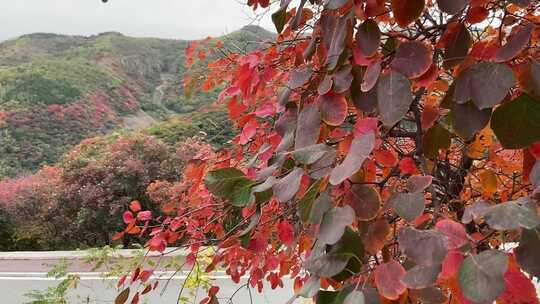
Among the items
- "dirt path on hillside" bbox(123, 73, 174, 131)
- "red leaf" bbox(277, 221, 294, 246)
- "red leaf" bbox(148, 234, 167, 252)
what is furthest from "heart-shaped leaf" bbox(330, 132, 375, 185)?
"dirt path on hillside" bbox(123, 73, 174, 131)

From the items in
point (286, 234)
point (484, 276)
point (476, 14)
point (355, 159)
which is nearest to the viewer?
point (484, 276)

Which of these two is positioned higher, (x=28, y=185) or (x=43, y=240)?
(x=28, y=185)

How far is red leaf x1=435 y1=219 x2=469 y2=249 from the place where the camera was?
33 centimetres

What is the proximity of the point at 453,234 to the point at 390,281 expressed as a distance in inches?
2.2

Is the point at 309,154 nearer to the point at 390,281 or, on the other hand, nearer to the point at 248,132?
the point at 390,281

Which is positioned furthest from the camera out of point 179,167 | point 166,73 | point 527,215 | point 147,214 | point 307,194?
point 166,73

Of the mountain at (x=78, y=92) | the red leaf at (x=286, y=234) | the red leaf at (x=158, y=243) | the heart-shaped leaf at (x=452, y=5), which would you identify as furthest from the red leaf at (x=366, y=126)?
the mountain at (x=78, y=92)

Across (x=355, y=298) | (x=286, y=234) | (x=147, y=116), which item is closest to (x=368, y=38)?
(x=355, y=298)

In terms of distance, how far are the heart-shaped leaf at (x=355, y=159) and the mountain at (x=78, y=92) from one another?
45.1ft

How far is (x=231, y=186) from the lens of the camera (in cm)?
51

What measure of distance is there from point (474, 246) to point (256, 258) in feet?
3.14

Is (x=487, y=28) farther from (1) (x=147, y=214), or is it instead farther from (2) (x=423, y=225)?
(1) (x=147, y=214)

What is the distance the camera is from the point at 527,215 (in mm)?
293

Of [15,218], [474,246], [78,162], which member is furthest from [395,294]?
[15,218]
